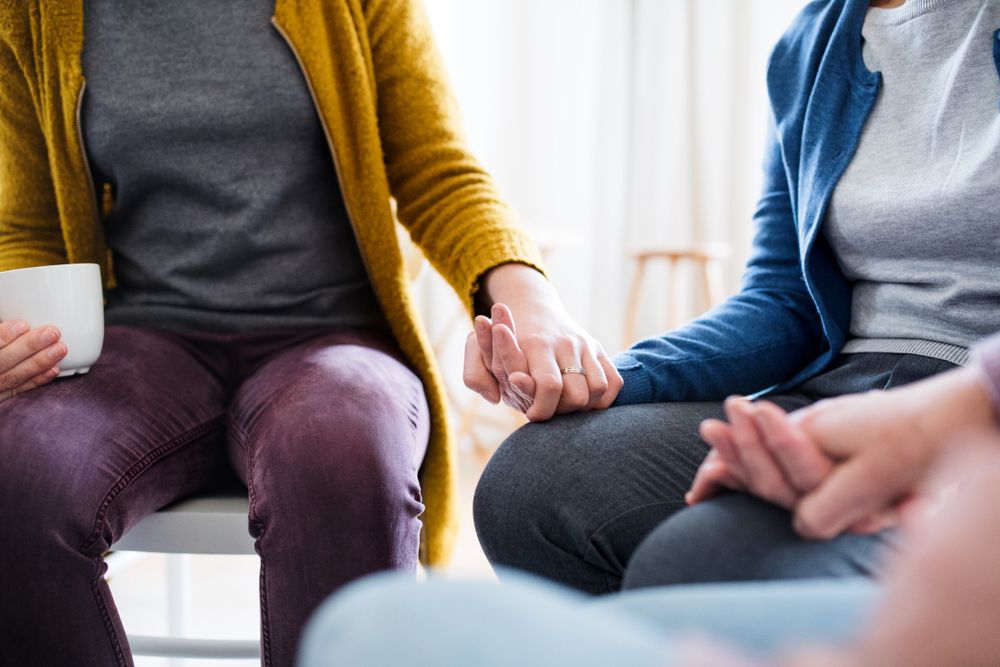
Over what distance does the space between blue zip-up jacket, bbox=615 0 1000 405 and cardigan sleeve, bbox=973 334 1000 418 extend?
14.4 inches

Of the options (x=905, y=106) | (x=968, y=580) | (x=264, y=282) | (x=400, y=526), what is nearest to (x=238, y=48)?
(x=264, y=282)

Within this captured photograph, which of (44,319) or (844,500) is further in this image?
(44,319)

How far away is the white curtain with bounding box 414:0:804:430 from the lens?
284 centimetres

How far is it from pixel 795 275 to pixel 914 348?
17 cm

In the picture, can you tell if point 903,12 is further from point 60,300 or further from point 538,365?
point 60,300

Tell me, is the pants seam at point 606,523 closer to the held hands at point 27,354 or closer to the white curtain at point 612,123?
the held hands at point 27,354

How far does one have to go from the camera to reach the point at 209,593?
173cm

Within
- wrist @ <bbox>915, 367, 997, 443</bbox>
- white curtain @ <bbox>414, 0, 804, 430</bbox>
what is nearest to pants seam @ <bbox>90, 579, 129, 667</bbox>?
wrist @ <bbox>915, 367, 997, 443</bbox>

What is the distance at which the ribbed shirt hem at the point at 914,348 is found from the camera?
0.70 metres

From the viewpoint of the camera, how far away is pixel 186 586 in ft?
3.95

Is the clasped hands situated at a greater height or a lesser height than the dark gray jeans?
greater

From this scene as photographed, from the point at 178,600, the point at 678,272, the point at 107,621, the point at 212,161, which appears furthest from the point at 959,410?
the point at 678,272

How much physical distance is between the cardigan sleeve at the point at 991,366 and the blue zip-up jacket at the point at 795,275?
0.37 m

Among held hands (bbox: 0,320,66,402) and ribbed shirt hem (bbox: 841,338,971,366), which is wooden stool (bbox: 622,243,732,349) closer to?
ribbed shirt hem (bbox: 841,338,971,366)
